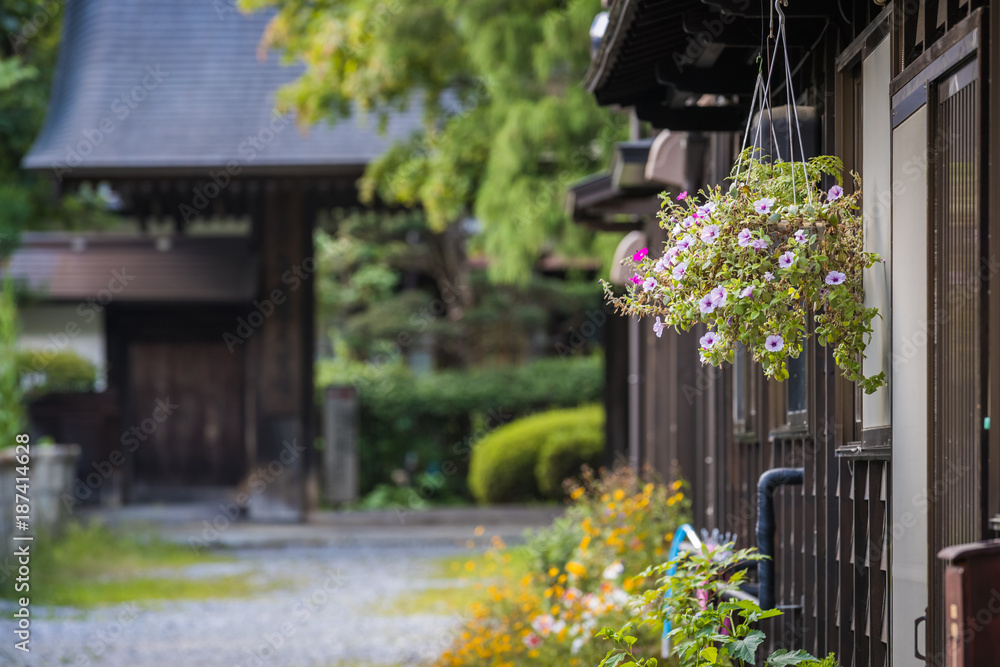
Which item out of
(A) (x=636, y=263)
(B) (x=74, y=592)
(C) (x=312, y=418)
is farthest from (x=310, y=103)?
(A) (x=636, y=263)

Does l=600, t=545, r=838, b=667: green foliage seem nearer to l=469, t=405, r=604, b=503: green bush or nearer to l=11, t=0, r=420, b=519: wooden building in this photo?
l=11, t=0, r=420, b=519: wooden building

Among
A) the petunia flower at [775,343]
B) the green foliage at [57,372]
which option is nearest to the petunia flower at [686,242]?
the petunia flower at [775,343]

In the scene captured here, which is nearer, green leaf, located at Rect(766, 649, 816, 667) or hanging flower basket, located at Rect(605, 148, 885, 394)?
hanging flower basket, located at Rect(605, 148, 885, 394)

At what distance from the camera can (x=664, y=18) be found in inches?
197

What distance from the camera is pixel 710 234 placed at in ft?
11.7

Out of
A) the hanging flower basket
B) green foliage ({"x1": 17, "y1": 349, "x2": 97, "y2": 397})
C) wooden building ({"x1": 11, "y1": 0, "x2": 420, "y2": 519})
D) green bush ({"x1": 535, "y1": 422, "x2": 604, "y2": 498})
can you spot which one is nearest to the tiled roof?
wooden building ({"x1": 11, "y1": 0, "x2": 420, "y2": 519})

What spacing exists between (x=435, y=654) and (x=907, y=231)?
5.59 meters

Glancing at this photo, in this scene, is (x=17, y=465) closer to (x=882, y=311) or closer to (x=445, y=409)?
(x=445, y=409)

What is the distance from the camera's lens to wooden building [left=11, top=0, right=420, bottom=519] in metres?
16.4

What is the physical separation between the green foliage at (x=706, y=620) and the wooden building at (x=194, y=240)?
1234cm

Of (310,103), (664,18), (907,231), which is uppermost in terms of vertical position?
(310,103)

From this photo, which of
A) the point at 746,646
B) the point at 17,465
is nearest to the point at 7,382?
the point at 17,465

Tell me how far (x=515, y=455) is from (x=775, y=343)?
13805mm

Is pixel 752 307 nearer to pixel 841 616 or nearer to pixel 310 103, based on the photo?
pixel 841 616
